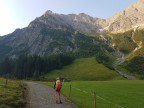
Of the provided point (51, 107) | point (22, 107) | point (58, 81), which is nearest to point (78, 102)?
point (58, 81)

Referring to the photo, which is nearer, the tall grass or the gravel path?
the gravel path

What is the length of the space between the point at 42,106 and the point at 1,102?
19.6 ft

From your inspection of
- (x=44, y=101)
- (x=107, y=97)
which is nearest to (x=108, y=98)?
(x=107, y=97)

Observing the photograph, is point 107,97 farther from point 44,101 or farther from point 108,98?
point 44,101

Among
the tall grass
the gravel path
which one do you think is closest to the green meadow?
the tall grass

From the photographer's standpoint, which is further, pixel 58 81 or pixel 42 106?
pixel 58 81

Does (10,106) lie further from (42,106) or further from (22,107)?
(42,106)

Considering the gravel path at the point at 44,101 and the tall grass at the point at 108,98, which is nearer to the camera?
→ the gravel path at the point at 44,101

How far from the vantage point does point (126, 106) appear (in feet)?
140

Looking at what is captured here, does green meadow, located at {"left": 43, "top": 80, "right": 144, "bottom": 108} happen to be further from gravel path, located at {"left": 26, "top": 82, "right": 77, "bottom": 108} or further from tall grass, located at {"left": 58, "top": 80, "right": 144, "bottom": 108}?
gravel path, located at {"left": 26, "top": 82, "right": 77, "bottom": 108}

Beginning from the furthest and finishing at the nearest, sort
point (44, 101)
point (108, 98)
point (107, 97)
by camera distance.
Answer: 1. point (107, 97)
2. point (108, 98)
3. point (44, 101)

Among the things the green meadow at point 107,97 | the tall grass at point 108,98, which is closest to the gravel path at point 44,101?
the green meadow at point 107,97

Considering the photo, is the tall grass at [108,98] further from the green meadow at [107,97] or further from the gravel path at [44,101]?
the gravel path at [44,101]

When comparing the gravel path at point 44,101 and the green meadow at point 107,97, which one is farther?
the green meadow at point 107,97
